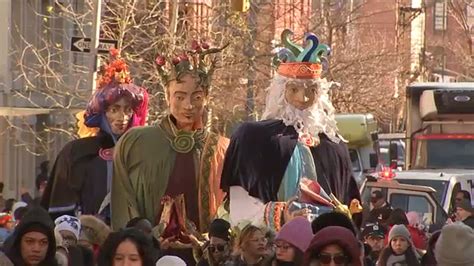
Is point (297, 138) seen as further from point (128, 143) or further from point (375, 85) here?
point (375, 85)

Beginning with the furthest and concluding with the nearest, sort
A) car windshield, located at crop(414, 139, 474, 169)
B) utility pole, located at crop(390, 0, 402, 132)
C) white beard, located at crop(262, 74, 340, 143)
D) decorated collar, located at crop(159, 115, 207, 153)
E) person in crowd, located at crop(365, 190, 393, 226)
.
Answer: utility pole, located at crop(390, 0, 402, 132) → car windshield, located at crop(414, 139, 474, 169) → person in crowd, located at crop(365, 190, 393, 226) → white beard, located at crop(262, 74, 340, 143) → decorated collar, located at crop(159, 115, 207, 153)

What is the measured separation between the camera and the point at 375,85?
115 ft

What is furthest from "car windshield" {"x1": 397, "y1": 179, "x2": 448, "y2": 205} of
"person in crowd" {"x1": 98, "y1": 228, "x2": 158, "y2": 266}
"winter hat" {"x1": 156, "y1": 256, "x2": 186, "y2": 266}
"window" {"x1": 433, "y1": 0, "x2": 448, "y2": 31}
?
"window" {"x1": 433, "y1": 0, "x2": 448, "y2": 31}

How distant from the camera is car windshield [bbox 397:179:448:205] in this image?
20.2m

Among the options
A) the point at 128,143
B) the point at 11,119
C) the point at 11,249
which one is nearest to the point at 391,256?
the point at 128,143

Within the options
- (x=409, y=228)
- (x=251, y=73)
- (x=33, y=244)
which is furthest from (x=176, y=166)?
(x=251, y=73)

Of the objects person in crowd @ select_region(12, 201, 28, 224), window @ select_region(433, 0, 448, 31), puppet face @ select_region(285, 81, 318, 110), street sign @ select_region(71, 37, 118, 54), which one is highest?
window @ select_region(433, 0, 448, 31)

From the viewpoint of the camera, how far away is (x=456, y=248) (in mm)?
8664

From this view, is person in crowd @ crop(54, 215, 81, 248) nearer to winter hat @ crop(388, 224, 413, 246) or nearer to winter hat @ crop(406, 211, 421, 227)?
winter hat @ crop(388, 224, 413, 246)

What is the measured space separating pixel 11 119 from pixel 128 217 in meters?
20.0

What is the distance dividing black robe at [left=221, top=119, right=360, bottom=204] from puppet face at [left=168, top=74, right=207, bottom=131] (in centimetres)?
29

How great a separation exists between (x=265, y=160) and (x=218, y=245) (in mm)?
753

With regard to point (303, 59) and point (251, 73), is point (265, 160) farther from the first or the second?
point (251, 73)

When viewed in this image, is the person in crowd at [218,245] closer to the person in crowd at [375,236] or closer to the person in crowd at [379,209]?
the person in crowd at [375,236]
